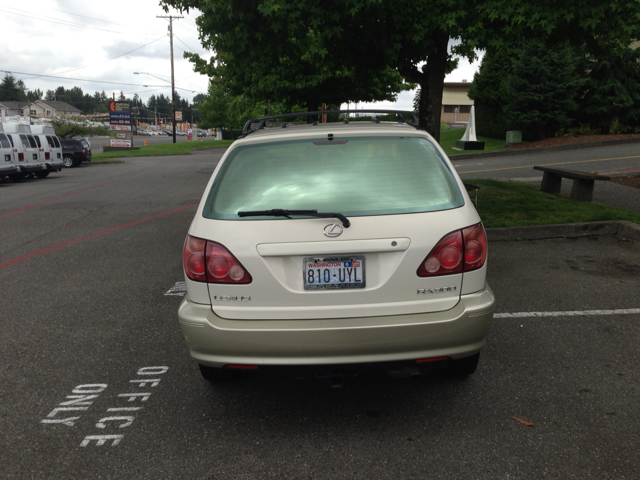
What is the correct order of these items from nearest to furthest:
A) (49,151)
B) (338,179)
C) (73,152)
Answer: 1. (338,179)
2. (49,151)
3. (73,152)

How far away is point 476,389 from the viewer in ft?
12.5

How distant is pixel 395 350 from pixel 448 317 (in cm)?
35

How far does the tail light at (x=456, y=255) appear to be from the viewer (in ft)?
10.4

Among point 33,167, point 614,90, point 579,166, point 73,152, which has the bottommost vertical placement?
point 33,167

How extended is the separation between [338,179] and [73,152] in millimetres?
32164

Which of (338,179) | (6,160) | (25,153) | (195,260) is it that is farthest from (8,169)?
(338,179)

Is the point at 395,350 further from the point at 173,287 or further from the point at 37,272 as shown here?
the point at 37,272

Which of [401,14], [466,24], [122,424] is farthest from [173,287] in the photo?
[466,24]

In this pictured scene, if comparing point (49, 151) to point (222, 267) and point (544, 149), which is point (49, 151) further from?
point (222, 267)

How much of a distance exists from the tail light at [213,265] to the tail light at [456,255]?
994 millimetres

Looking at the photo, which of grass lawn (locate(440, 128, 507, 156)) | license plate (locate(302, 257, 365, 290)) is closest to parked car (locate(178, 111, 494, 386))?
license plate (locate(302, 257, 365, 290))

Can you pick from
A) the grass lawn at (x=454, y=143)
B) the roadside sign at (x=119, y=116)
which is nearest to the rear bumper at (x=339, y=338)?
the grass lawn at (x=454, y=143)

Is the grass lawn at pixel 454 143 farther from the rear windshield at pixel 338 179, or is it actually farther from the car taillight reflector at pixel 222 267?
the car taillight reflector at pixel 222 267

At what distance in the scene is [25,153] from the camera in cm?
2248
